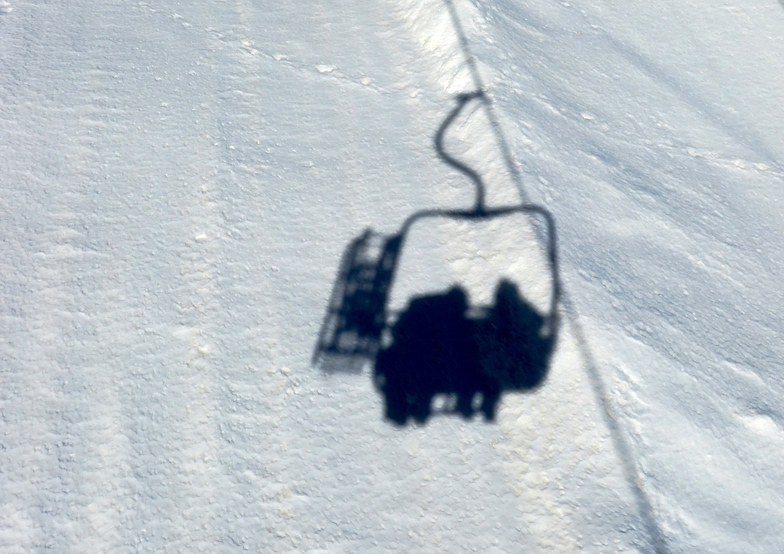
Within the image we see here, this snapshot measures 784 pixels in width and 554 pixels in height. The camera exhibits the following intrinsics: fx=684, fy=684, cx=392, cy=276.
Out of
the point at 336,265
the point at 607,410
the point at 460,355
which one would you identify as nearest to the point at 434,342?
the point at 460,355

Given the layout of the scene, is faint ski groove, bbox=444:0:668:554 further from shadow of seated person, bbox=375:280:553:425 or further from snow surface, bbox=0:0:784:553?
shadow of seated person, bbox=375:280:553:425

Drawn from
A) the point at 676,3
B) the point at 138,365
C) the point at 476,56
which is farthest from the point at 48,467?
the point at 676,3

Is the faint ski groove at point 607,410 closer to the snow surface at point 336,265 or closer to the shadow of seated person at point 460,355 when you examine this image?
the snow surface at point 336,265

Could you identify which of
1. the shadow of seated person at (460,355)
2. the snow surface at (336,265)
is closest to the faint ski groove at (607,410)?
the snow surface at (336,265)

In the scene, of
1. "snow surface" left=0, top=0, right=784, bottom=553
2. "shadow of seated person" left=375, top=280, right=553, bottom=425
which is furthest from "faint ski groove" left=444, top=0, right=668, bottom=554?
"shadow of seated person" left=375, top=280, right=553, bottom=425

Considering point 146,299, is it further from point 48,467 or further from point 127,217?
point 48,467

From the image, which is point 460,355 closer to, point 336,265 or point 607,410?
point 607,410
